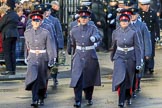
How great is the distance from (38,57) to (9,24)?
4268mm

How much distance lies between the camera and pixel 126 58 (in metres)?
12.3

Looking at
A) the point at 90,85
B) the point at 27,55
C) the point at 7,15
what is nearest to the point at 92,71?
the point at 90,85

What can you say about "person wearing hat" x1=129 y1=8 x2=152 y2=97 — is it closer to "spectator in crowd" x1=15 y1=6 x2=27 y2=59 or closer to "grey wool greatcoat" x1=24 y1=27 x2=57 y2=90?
"grey wool greatcoat" x1=24 y1=27 x2=57 y2=90

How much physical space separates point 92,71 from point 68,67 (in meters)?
5.61

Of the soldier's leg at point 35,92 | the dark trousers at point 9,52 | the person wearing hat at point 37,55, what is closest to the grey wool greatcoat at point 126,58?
the person wearing hat at point 37,55

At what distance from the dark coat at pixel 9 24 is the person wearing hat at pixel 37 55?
157 inches

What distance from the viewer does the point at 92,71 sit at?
12.6 metres

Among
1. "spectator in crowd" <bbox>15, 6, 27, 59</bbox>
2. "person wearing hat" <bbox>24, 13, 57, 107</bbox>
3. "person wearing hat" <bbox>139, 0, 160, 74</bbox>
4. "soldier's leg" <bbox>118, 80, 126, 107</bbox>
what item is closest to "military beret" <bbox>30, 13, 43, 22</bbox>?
"person wearing hat" <bbox>24, 13, 57, 107</bbox>

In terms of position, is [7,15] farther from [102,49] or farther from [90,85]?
[102,49]

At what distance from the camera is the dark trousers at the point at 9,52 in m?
16.4

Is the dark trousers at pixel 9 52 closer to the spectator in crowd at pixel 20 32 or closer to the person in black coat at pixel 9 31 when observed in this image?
the person in black coat at pixel 9 31

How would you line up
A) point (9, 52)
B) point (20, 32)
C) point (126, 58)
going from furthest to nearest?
point (20, 32) < point (9, 52) < point (126, 58)

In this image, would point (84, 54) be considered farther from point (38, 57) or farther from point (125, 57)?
point (38, 57)

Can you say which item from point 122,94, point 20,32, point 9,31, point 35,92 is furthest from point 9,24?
point 122,94
